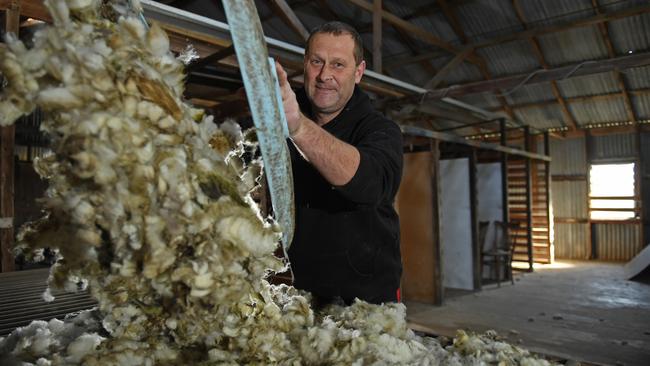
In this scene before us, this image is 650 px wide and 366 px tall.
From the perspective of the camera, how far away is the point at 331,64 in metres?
2.10

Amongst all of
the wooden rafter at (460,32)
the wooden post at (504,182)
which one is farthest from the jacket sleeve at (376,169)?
the wooden rafter at (460,32)

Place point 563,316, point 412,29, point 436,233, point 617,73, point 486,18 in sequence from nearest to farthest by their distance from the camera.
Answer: point 563,316, point 436,233, point 412,29, point 486,18, point 617,73

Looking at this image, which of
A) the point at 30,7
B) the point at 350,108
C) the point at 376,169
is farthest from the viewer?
the point at 30,7

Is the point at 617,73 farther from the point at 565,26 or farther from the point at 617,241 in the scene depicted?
the point at 617,241

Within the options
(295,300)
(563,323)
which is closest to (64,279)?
(295,300)

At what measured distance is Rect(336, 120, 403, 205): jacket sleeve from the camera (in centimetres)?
150

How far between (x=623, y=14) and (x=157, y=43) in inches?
459

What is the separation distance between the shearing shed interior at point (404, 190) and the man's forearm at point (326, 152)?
0.51 ft

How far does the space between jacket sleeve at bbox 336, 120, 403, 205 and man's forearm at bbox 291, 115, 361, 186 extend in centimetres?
4

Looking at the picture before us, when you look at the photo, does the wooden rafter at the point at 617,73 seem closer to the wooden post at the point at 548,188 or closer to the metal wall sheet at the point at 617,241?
the wooden post at the point at 548,188

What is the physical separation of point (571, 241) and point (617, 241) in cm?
126

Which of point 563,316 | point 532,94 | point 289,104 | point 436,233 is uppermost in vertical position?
point 532,94

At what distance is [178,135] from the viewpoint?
3.49 feet

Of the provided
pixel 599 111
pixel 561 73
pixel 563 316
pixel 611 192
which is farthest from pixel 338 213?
pixel 611 192
